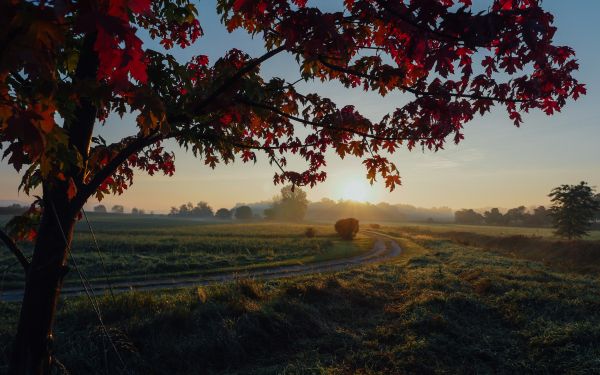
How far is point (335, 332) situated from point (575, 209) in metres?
45.9

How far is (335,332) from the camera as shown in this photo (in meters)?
8.19

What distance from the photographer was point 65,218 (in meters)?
4.33

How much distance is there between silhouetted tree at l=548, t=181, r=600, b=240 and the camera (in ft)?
137

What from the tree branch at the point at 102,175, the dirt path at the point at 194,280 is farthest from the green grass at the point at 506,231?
the tree branch at the point at 102,175

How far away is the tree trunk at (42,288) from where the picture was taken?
424cm

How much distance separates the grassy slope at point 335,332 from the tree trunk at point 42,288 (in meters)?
2.06

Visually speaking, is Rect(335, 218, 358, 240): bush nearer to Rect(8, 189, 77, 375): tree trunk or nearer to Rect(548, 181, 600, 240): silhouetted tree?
Rect(548, 181, 600, 240): silhouetted tree

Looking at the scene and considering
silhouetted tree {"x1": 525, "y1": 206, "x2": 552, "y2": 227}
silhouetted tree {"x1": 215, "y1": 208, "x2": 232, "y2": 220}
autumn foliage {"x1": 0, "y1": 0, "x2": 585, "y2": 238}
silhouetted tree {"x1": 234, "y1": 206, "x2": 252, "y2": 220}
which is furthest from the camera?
silhouetted tree {"x1": 215, "y1": 208, "x2": 232, "y2": 220}

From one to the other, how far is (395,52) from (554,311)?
27.5 feet

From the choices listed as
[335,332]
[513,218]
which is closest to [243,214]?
[513,218]

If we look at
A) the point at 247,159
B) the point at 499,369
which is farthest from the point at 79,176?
the point at 499,369

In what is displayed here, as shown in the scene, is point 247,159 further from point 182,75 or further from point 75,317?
point 75,317

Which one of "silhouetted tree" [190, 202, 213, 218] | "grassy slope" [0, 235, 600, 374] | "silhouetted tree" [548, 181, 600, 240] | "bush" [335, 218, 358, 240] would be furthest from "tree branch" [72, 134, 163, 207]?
"silhouetted tree" [190, 202, 213, 218]

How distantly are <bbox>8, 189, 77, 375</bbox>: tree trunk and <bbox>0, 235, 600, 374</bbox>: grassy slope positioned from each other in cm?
206
